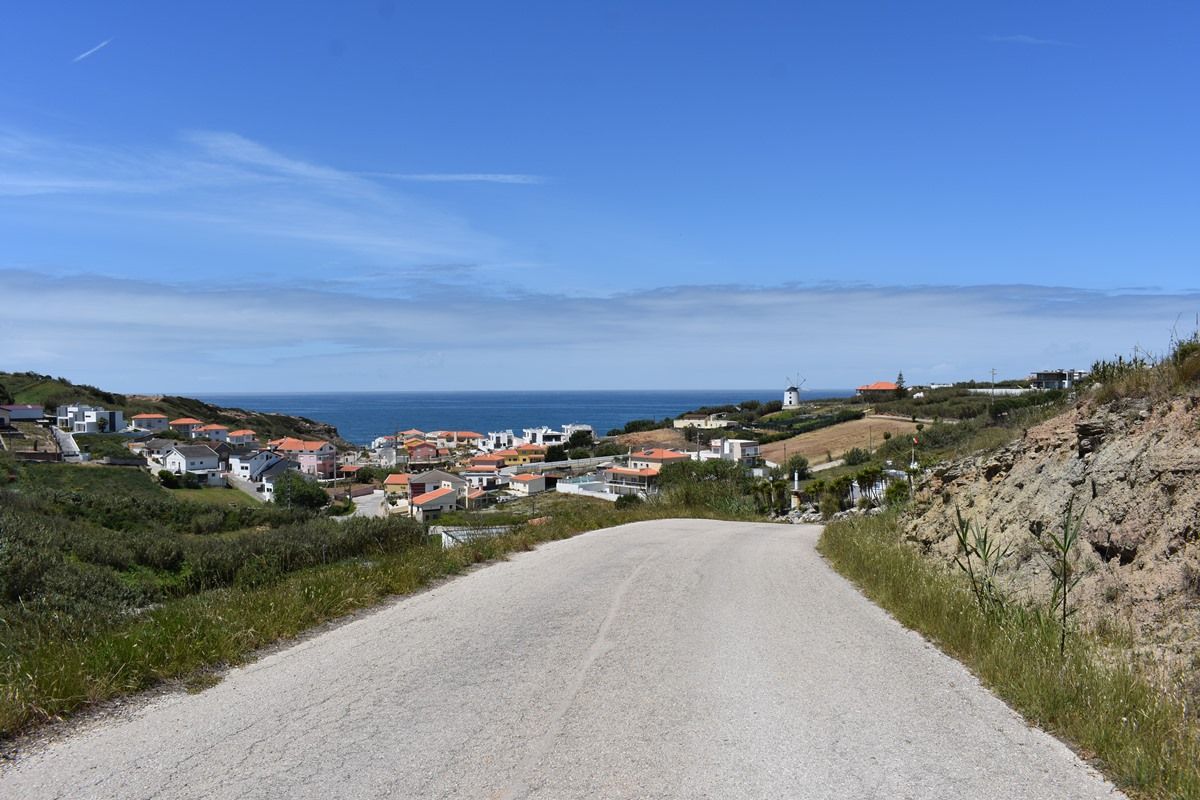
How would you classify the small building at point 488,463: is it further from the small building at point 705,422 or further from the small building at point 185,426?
the small building at point 185,426

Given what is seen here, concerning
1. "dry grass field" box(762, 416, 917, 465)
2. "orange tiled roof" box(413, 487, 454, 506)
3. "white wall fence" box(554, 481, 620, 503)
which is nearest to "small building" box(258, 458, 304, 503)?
"orange tiled roof" box(413, 487, 454, 506)

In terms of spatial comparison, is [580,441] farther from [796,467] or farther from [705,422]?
[796,467]

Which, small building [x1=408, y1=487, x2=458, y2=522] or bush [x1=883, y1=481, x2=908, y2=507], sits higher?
bush [x1=883, y1=481, x2=908, y2=507]

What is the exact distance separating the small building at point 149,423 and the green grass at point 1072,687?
131536mm

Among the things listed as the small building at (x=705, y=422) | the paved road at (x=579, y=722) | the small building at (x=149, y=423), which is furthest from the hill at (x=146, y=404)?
the paved road at (x=579, y=722)

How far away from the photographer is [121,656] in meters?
6.09

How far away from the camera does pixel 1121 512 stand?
25.4 ft

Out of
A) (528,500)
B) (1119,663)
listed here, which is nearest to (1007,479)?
(1119,663)

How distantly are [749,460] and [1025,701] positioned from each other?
211 feet

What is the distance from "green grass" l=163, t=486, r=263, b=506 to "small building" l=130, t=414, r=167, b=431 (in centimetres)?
5648

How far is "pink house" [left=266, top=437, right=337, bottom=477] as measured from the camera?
9901 centimetres

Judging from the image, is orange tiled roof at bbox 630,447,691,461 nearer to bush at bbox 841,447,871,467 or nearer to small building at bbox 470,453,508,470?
small building at bbox 470,453,508,470

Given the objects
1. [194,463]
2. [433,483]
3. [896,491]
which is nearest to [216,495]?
[194,463]

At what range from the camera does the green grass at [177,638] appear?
5426mm
